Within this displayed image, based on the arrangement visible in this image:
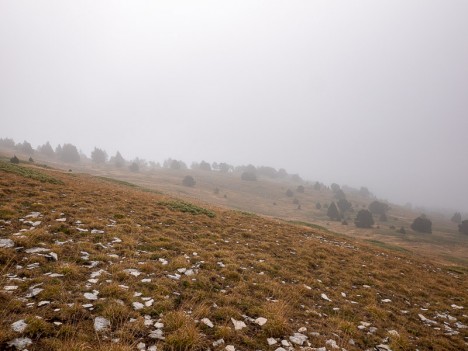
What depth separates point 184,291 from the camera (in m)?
9.28

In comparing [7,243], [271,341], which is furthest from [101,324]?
[7,243]

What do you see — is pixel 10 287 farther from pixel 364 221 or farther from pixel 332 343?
pixel 364 221

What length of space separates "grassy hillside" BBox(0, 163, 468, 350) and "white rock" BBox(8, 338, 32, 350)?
23 mm

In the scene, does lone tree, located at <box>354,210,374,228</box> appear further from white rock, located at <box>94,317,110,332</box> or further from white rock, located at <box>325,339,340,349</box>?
white rock, located at <box>94,317,110,332</box>

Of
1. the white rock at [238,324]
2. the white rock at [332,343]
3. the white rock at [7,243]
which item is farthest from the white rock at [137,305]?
the white rock at [7,243]

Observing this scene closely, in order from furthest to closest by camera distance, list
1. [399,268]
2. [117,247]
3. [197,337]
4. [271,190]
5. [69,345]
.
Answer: [271,190]
[399,268]
[117,247]
[197,337]
[69,345]

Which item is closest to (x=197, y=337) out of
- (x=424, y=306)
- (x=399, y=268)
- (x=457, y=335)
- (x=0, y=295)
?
(x=0, y=295)

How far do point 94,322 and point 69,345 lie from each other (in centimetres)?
110

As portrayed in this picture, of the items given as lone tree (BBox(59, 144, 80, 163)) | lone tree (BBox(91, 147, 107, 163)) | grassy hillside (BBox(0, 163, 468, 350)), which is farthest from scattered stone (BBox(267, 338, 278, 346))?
lone tree (BBox(91, 147, 107, 163))

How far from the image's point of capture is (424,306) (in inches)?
491

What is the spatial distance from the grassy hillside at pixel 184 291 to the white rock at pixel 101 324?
0.03 meters

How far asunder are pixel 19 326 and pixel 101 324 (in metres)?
1.80

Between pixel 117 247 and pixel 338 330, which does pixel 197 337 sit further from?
pixel 117 247

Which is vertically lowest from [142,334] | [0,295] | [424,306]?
[424,306]
